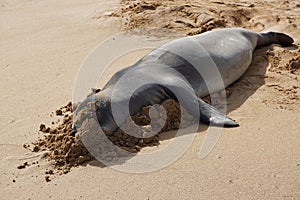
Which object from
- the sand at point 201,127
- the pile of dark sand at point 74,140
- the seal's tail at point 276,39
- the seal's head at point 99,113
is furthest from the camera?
the seal's tail at point 276,39

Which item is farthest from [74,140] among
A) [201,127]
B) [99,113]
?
[201,127]

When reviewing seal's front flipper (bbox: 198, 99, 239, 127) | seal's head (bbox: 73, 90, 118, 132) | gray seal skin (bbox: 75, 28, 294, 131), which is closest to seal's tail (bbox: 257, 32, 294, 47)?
gray seal skin (bbox: 75, 28, 294, 131)

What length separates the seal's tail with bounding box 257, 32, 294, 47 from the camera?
498cm

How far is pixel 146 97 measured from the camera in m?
3.44

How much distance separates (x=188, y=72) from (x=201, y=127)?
66cm

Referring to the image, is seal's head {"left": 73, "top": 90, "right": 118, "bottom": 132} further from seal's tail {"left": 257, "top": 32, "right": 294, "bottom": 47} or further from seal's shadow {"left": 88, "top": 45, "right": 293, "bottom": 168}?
seal's tail {"left": 257, "top": 32, "right": 294, "bottom": 47}

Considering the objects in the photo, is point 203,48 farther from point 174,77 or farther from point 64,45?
point 64,45

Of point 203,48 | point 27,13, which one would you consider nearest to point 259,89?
point 203,48

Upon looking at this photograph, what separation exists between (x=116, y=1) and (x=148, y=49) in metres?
2.07

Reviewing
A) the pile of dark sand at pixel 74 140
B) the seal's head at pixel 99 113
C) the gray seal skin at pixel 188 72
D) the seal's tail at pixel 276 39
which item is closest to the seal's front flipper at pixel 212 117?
the gray seal skin at pixel 188 72

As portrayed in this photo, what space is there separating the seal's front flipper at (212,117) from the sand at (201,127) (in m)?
0.07

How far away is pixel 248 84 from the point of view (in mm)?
4168

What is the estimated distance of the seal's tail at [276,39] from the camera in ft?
16.4

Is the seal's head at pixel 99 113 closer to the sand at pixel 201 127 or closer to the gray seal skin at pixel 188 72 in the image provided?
the gray seal skin at pixel 188 72
